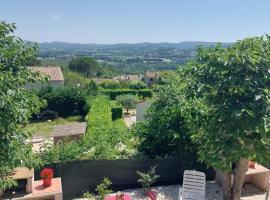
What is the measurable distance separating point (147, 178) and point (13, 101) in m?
5.84

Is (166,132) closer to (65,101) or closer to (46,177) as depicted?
(46,177)

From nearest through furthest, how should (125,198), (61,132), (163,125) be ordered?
1. (125,198)
2. (163,125)
3. (61,132)

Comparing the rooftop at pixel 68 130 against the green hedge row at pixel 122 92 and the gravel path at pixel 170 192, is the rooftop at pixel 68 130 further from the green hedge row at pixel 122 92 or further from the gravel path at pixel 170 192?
the green hedge row at pixel 122 92

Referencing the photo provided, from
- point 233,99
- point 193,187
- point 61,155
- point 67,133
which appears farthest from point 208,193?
point 67,133

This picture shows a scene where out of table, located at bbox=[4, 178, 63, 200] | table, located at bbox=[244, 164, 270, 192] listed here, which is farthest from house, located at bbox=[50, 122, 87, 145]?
table, located at bbox=[244, 164, 270, 192]

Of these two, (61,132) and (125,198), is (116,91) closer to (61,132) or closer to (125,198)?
(61,132)

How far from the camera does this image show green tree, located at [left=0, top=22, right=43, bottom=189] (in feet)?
16.2

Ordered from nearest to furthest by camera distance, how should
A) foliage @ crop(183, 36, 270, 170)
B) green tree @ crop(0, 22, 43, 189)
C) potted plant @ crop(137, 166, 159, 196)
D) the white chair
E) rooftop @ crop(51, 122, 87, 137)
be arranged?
green tree @ crop(0, 22, 43, 189) → foliage @ crop(183, 36, 270, 170) → the white chair → potted plant @ crop(137, 166, 159, 196) → rooftop @ crop(51, 122, 87, 137)

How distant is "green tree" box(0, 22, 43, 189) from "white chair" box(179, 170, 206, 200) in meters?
4.85

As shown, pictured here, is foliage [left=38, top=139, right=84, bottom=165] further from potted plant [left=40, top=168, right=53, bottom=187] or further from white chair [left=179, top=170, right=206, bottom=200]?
white chair [left=179, top=170, right=206, bottom=200]

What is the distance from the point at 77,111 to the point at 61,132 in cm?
1363

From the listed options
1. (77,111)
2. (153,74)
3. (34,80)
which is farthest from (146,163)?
(153,74)

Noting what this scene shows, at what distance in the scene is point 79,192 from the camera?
9.81 m

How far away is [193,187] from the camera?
9.14 m
